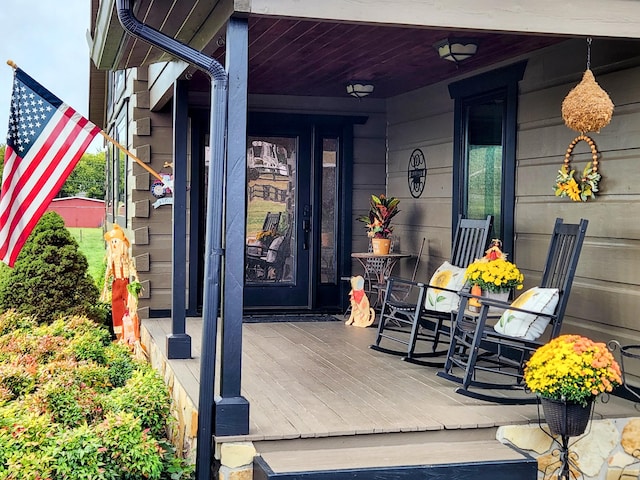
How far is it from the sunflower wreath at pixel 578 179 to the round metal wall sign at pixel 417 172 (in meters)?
2.10

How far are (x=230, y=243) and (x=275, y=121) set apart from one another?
163 inches

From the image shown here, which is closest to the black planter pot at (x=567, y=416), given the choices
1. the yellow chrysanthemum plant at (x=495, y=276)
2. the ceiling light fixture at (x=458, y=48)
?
the yellow chrysanthemum plant at (x=495, y=276)

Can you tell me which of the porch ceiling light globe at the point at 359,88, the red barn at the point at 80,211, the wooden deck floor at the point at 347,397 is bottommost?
the wooden deck floor at the point at 347,397

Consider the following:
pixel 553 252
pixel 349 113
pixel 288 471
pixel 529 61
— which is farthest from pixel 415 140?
Answer: pixel 288 471

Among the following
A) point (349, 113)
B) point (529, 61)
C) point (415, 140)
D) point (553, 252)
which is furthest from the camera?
point (349, 113)

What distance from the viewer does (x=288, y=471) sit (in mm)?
3150

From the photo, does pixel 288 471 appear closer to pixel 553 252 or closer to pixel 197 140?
pixel 553 252

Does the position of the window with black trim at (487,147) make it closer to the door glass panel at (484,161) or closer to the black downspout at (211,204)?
the door glass panel at (484,161)

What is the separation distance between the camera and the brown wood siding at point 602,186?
13.9 ft

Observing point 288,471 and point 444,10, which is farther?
point 444,10

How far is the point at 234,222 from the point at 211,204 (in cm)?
17

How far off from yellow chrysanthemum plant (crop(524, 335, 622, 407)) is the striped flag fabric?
8.90ft

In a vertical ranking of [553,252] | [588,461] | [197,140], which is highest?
[197,140]

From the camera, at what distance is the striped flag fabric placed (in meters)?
4.35
